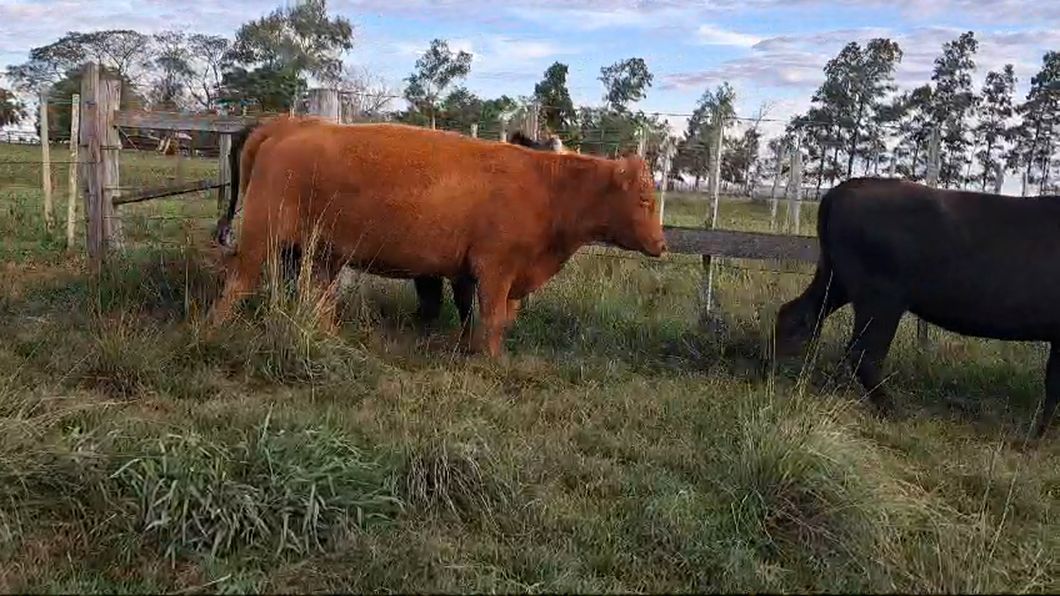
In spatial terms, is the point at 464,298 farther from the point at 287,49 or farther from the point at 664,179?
the point at 287,49

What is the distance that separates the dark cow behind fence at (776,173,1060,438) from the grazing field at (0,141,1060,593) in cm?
54

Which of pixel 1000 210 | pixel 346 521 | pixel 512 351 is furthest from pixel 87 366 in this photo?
pixel 1000 210

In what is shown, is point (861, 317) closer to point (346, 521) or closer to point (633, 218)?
point (633, 218)

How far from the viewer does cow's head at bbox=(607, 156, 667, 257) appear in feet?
23.8

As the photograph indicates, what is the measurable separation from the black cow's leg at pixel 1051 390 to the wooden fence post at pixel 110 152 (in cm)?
742

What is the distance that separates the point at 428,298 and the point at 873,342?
3.49m

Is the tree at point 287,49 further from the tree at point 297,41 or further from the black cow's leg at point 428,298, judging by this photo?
the black cow's leg at point 428,298

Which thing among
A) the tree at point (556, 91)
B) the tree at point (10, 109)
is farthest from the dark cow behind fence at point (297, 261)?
the tree at point (10, 109)

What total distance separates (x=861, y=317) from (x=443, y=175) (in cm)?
319

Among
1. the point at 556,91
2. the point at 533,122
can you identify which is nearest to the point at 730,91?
the point at 556,91

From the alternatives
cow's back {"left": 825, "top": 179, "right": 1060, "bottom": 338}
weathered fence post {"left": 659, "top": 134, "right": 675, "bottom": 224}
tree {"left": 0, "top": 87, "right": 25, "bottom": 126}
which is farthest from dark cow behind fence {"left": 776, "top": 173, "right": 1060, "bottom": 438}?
tree {"left": 0, "top": 87, "right": 25, "bottom": 126}

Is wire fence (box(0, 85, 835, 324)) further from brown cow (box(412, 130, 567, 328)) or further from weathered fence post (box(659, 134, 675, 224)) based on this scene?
brown cow (box(412, 130, 567, 328))

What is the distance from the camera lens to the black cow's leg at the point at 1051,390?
20.1 feet

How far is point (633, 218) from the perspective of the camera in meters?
7.28
